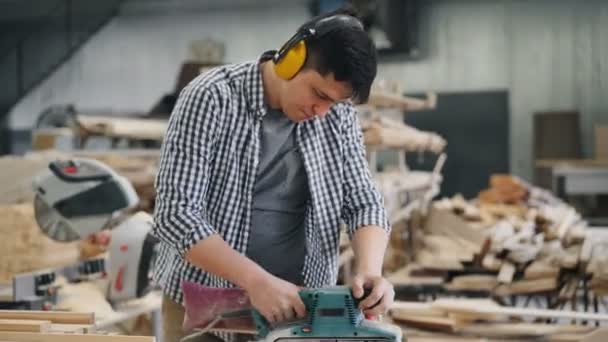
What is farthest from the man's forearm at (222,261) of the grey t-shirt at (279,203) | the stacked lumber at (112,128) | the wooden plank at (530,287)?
the stacked lumber at (112,128)

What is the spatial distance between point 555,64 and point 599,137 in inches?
60.9

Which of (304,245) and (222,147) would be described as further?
(304,245)

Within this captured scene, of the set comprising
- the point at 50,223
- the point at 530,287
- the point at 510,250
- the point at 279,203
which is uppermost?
the point at 279,203

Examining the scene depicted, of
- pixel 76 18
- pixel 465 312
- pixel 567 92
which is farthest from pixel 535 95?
pixel 465 312

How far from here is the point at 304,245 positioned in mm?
2115

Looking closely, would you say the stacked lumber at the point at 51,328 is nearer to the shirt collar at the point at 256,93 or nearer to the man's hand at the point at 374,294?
the man's hand at the point at 374,294

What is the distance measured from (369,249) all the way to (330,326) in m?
0.36

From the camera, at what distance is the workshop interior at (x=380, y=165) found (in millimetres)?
2785

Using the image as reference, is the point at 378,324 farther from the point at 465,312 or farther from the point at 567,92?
the point at 567,92

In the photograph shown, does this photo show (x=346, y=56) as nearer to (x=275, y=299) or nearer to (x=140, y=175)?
(x=275, y=299)

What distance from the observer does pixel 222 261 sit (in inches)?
70.7

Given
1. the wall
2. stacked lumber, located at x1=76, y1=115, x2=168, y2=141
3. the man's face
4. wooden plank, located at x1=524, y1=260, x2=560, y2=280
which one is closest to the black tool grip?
the man's face

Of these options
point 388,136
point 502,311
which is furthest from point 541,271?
point 502,311

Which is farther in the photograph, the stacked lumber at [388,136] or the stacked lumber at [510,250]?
the stacked lumber at [510,250]
